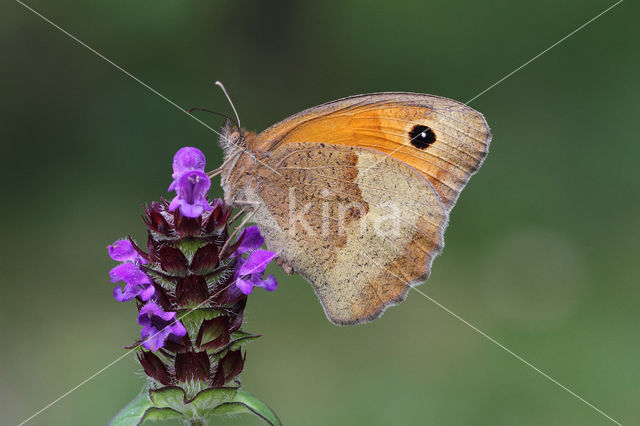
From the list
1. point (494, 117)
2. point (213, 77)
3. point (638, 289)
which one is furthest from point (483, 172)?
point (213, 77)

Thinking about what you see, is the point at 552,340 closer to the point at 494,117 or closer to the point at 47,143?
the point at 494,117

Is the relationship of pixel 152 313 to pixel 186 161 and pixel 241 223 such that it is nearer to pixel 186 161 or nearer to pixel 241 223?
pixel 186 161

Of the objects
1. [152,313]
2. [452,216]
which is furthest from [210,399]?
[452,216]

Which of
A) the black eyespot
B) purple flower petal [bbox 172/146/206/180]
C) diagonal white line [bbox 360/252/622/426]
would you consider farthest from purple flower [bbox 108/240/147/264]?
diagonal white line [bbox 360/252/622/426]

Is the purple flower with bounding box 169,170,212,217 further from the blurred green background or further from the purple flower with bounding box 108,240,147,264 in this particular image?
the blurred green background

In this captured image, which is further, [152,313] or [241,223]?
[241,223]

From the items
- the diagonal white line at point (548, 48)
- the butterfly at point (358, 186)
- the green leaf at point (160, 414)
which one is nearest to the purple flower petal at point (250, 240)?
the butterfly at point (358, 186)

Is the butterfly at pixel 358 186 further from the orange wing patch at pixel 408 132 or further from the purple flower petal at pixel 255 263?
the purple flower petal at pixel 255 263
